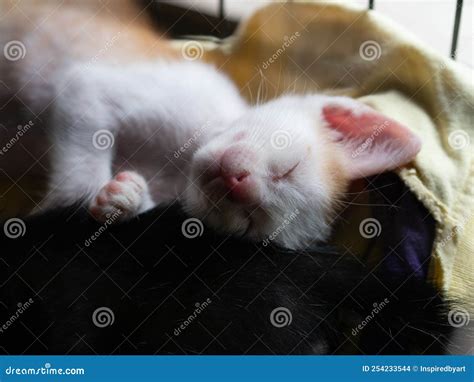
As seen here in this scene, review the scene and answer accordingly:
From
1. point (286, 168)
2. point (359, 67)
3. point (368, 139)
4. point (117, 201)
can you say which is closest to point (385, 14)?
point (359, 67)

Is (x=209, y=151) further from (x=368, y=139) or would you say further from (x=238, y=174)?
(x=368, y=139)

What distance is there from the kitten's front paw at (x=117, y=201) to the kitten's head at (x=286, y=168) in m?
0.09

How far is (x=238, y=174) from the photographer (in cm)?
110

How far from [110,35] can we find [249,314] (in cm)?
56

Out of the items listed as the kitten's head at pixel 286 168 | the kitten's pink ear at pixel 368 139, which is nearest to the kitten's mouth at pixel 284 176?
the kitten's head at pixel 286 168

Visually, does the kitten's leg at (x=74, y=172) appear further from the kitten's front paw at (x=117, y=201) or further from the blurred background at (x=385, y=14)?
the blurred background at (x=385, y=14)

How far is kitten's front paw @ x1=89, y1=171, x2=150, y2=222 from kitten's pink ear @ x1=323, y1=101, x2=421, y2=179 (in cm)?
38

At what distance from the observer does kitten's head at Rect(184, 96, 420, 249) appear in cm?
109

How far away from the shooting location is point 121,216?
109 centimetres

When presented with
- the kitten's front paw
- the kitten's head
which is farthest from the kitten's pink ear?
the kitten's front paw

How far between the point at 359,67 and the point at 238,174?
302 mm

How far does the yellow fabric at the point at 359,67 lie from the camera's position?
3.71 ft
